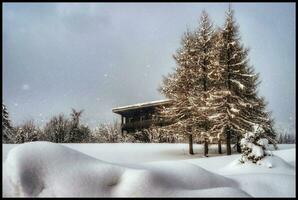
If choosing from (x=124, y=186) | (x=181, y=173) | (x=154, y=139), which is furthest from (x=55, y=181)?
(x=154, y=139)

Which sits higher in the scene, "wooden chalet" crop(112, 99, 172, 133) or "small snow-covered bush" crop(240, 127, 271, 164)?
"wooden chalet" crop(112, 99, 172, 133)

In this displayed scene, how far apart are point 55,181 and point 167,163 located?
179 cm

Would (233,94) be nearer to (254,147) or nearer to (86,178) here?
(254,147)

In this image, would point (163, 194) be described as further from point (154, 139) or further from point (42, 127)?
point (42, 127)

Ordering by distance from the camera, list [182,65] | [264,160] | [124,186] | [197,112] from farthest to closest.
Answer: [182,65]
[197,112]
[264,160]
[124,186]

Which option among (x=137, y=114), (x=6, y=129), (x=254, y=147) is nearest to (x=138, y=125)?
(x=137, y=114)

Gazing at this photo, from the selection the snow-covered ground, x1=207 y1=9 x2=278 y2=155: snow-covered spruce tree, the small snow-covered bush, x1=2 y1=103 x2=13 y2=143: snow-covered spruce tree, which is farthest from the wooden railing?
the snow-covered ground

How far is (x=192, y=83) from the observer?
24781 mm

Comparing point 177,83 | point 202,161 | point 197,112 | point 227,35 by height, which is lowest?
point 202,161

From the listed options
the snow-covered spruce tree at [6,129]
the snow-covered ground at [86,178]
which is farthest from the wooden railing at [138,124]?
the snow-covered ground at [86,178]

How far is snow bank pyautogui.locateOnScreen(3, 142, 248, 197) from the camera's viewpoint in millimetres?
4336

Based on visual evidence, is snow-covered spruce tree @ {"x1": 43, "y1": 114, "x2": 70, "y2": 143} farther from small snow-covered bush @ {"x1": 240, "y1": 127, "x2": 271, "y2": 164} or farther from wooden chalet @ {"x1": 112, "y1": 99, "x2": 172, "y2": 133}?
small snow-covered bush @ {"x1": 240, "y1": 127, "x2": 271, "y2": 164}

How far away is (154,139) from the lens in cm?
3241

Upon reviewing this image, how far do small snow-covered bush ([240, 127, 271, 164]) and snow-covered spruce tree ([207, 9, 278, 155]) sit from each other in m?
9.08
